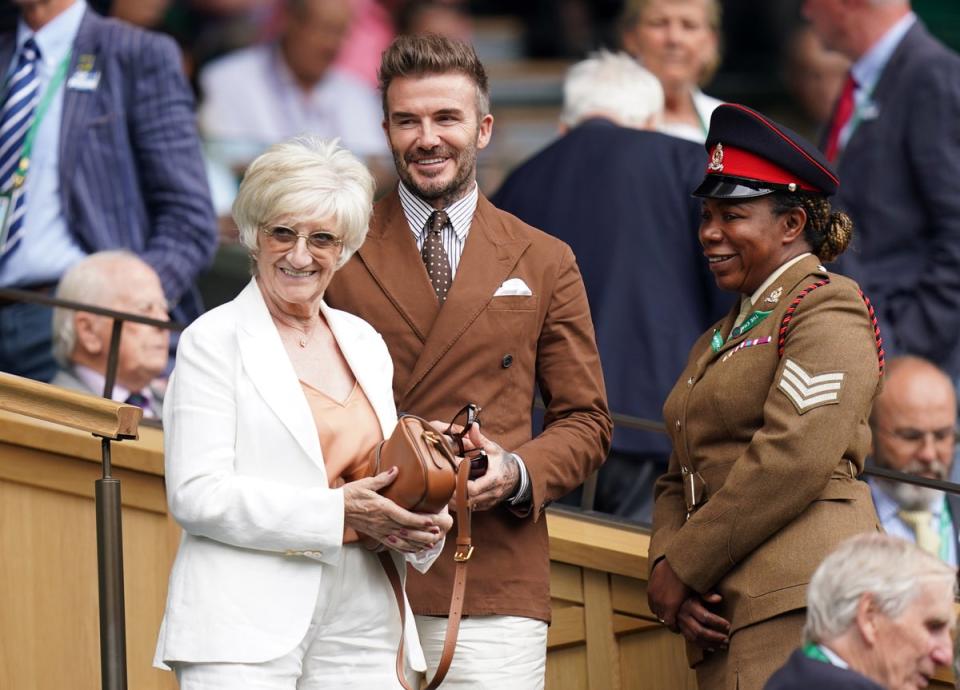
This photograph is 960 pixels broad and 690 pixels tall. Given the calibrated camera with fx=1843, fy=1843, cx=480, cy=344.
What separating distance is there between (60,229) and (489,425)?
252 cm

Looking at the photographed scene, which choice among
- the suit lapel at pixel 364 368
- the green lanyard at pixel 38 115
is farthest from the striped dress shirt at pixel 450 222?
the green lanyard at pixel 38 115

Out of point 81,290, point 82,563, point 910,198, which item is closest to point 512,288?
point 82,563

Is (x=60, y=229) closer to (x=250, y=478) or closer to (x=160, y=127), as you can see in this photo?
(x=160, y=127)

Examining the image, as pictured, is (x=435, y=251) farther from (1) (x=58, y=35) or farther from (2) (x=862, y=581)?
(1) (x=58, y=35)

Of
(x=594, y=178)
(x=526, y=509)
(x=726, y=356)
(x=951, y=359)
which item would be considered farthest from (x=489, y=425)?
(x=951, y=359)

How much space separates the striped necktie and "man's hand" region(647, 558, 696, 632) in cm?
285

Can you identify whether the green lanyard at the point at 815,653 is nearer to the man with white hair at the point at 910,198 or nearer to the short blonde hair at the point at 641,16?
the man with white hair at the point at 910,198

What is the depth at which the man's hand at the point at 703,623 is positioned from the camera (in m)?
3.62

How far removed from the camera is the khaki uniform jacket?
348 centimetres

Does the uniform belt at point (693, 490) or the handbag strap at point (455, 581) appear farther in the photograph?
the uniform belt at point (693, 490)

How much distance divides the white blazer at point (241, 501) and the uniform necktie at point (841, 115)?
303 cm

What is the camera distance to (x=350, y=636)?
341cm

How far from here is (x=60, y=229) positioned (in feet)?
19.1

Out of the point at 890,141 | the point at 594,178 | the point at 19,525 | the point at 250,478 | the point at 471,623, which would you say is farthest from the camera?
the point at 890,141
